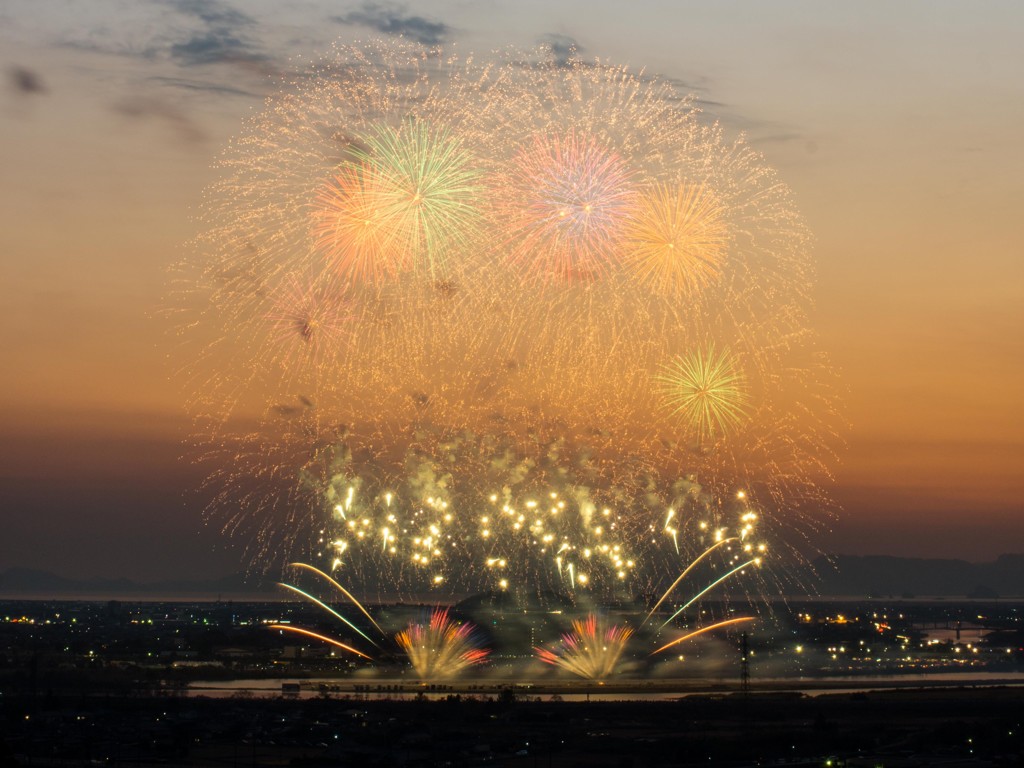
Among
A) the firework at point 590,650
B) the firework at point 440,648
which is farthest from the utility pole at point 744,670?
the firework at point 440,648

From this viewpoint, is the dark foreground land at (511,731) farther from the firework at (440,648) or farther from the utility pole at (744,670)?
the firework at (440,648)

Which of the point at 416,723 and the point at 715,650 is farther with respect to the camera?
the point at 715,650

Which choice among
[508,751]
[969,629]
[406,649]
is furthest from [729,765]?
[969,629]

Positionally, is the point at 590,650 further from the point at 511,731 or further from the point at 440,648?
the point at 511,731

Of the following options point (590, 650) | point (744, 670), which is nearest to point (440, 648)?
point (590, 650)

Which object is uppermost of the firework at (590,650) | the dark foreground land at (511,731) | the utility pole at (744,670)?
the firework at (590,650)

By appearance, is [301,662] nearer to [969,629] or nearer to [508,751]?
[508,751]
